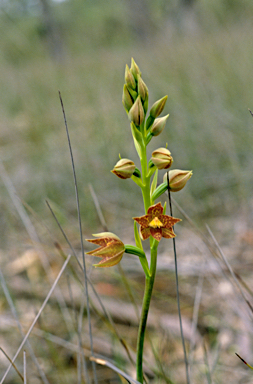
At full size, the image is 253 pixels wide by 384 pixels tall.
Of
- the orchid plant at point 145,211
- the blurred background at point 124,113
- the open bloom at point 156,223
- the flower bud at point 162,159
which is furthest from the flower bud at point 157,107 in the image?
the blurred background at point 124,113

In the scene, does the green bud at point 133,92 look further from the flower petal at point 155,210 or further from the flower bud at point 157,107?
the flower petal at point 155,210

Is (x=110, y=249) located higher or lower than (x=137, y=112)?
lower

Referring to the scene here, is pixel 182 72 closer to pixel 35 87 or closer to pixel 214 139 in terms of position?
pixel 214 139

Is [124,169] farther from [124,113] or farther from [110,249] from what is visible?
[124,113]

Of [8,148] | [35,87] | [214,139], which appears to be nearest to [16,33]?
[35,87]

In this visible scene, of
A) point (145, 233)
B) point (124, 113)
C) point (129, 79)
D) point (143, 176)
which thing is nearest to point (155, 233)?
point (145, 233)
